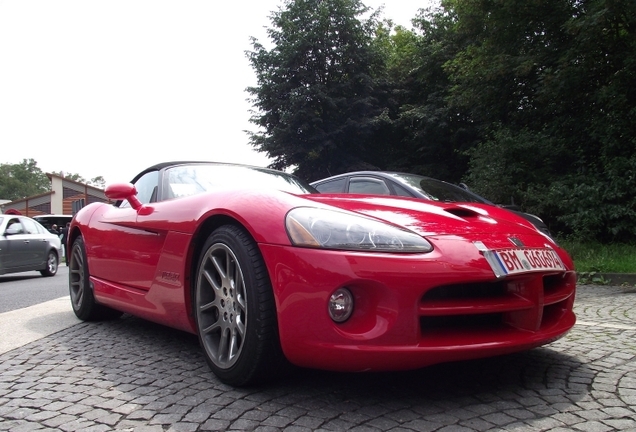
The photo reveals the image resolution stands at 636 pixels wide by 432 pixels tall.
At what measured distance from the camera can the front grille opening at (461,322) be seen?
86.4 inches

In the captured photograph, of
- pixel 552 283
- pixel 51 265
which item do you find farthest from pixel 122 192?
pixel 51 265

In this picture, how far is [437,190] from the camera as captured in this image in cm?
650

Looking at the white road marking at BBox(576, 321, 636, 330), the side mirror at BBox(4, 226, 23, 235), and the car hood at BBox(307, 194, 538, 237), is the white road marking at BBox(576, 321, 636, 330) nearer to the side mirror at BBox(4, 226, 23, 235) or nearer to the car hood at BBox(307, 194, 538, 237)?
the car hood at BBox(307, 194, 538, 237)

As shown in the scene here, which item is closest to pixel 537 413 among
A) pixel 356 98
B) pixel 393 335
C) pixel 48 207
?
pixel 393 335

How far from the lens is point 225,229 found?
2.55m

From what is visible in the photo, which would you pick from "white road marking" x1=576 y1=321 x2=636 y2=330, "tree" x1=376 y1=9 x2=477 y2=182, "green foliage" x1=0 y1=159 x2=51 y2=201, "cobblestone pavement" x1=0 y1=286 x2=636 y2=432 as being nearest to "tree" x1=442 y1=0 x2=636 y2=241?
"tree" x1=376 y1=9 x2=477 y2=182

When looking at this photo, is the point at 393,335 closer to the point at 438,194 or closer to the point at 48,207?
the point at 438,194

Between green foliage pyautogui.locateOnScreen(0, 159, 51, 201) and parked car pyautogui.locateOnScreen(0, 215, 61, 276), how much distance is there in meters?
111

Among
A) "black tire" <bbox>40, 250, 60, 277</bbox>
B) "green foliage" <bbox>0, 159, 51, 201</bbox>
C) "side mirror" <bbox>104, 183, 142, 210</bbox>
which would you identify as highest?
"green foliage" <bbox>0, 159, 51, 201</bbox>

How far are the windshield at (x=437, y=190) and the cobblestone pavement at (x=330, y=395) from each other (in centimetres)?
318

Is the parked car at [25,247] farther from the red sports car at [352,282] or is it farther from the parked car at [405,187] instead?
the red sports car at [352,282]

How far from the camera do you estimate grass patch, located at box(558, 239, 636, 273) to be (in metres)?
7.24

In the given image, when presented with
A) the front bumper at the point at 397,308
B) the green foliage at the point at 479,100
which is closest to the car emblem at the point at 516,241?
the front bumper at the point at 397,308

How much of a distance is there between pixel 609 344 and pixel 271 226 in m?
2.14
